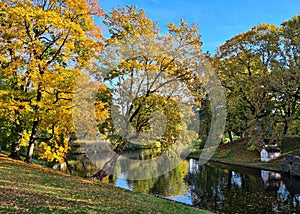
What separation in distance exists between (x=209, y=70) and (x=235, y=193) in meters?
6.69

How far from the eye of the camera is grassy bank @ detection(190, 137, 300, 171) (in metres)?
23.3

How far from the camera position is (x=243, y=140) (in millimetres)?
32375

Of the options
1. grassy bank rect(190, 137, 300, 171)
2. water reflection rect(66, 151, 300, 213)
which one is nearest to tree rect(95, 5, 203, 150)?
water reflection rect(66, 151, 300, 213)

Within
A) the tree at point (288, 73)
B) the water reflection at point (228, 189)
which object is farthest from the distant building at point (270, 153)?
the water reflection at point (228, 189)

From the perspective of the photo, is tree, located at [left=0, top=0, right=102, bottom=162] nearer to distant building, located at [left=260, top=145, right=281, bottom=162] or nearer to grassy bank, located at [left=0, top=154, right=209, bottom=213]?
grassy bank, located at [left=0, top=154, right=209, bottom=213]

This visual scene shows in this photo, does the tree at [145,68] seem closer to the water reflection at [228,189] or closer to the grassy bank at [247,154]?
the water reflection at [228,189]

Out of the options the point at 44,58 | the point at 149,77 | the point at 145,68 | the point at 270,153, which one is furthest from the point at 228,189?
the point at 44,58

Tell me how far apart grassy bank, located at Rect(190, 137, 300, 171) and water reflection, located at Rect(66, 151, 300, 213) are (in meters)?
1.53

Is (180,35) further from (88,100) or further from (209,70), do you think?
(88,100)

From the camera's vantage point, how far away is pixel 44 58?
1474cm

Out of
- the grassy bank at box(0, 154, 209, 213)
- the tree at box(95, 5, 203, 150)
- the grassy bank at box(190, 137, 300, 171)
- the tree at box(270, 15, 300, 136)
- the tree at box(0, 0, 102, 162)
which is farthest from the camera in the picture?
the grassy bank at box(190, 137, 300, 171)

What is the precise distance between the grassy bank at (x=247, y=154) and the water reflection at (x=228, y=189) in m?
1.53

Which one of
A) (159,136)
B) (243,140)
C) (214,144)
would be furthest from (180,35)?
(214,144)

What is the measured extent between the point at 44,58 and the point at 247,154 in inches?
846
